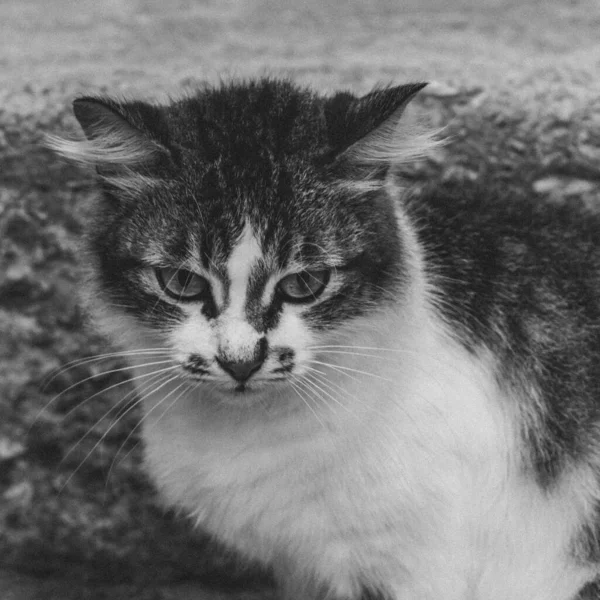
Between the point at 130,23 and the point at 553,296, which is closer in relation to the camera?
the point at 553,296

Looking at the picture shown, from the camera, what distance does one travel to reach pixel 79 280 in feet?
8.39

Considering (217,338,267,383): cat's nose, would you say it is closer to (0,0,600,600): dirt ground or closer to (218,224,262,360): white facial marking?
(218,224,262,360): white facial marking

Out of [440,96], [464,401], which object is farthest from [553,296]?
[440,96]

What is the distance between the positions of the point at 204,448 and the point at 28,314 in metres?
0.78

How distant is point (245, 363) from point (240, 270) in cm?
18

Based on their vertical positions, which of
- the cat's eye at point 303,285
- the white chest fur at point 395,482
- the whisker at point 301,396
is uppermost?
the cat's eye at point 303,285

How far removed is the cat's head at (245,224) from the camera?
181cm

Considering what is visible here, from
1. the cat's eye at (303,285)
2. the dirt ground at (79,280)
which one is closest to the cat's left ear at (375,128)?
the cat's eye at (303,285)

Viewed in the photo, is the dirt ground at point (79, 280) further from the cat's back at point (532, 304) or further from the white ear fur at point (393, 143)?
the white ear fur at point (393, 143)

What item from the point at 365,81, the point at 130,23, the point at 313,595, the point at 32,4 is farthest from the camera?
the point at 32,4

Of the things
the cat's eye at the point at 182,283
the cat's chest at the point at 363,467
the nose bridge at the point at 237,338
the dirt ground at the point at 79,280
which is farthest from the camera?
the dirt ground at the point at 79,280

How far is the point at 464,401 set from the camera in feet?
6.64

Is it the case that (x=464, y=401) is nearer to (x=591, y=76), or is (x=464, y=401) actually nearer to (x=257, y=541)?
(x=257, y=541)

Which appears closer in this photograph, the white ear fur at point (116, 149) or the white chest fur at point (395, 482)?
the white ear fur at point (116, 149)
